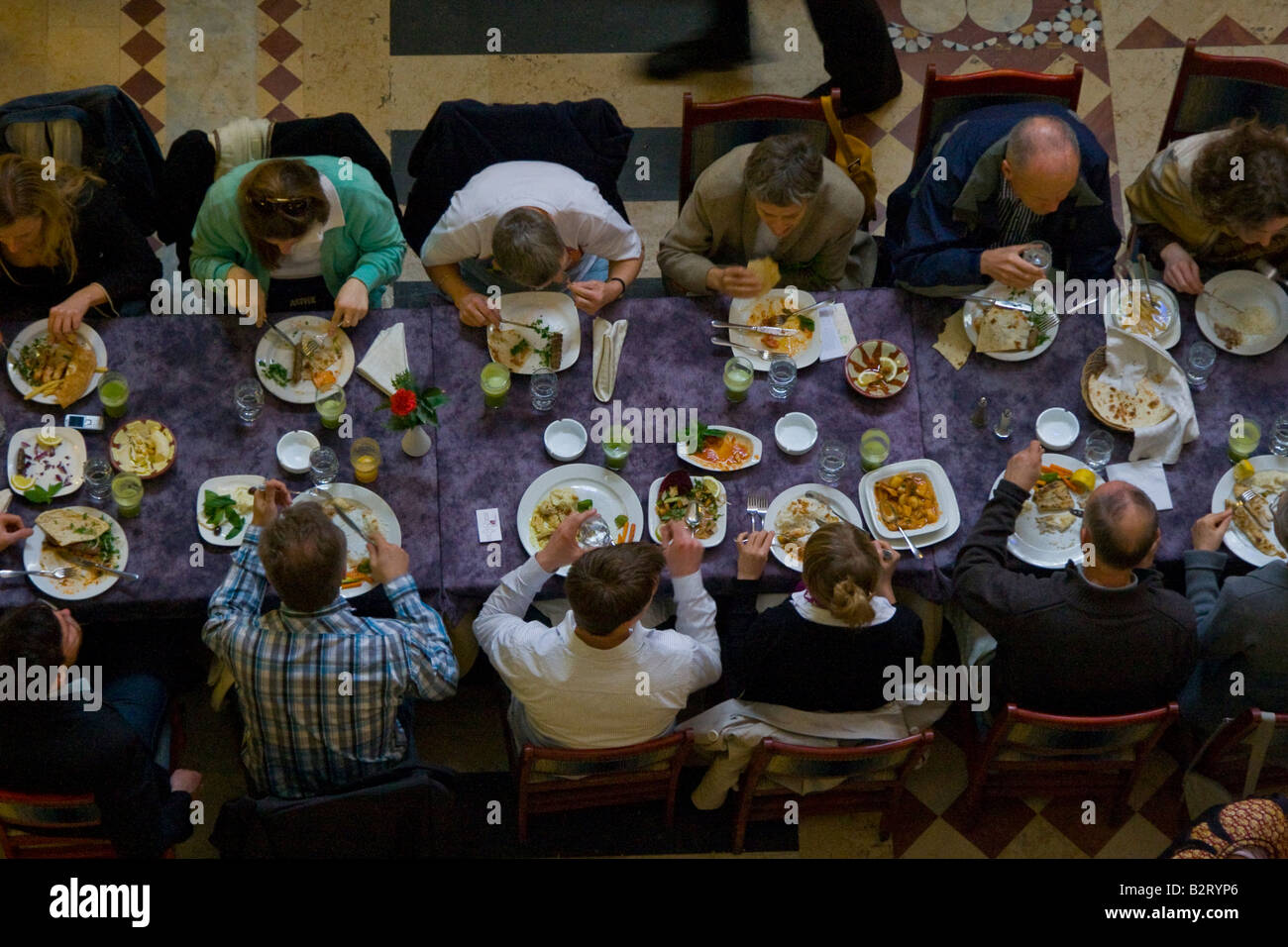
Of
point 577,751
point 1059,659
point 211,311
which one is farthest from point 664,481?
point 211,311

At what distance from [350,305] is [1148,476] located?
2.83 m

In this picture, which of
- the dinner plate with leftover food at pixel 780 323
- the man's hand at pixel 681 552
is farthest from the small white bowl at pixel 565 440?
the dinner plate with leftover food at pixel 780 323

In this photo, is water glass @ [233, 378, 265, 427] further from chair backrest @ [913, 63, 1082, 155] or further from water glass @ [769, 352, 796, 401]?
chair backrest @ [913, 63, 1082, 155]

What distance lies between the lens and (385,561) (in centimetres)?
381

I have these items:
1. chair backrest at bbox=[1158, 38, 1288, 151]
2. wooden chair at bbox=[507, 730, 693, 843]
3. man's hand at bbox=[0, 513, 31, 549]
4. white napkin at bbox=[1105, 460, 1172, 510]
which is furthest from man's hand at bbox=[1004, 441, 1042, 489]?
man's hand at bbox=[0, 513, 31, 549]

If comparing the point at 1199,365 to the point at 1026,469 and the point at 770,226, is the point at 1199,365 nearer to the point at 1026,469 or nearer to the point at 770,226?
the point at 1026,469

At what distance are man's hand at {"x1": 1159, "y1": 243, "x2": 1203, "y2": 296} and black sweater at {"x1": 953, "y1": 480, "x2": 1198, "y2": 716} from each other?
122cm

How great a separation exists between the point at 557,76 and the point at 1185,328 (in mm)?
3211

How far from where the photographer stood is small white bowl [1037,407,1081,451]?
4129 mm

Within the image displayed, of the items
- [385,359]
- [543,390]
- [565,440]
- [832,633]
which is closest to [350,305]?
[385,359]

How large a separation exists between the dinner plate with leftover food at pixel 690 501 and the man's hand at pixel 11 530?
1.99 meters

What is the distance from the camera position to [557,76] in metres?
5.91
